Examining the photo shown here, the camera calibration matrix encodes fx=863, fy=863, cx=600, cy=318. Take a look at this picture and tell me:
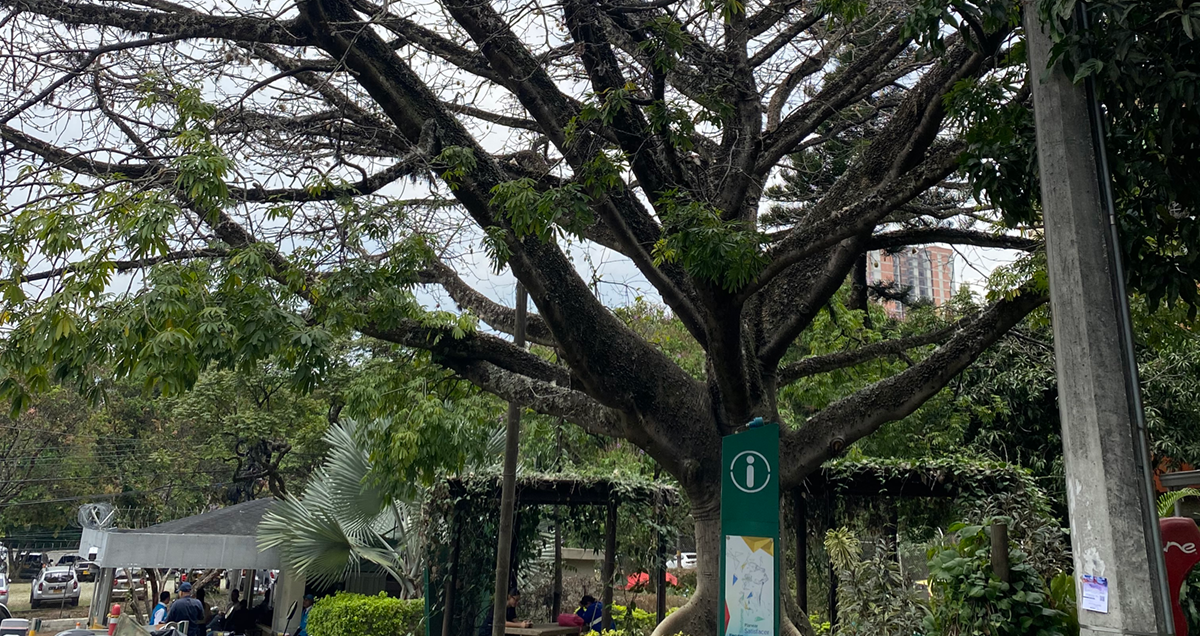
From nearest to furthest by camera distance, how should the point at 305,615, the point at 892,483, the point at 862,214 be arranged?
the point at 862,214 → the point at 892,483 → the point at 305,615

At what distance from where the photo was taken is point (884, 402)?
7668 millimetres

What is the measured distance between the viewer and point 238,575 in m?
23.7

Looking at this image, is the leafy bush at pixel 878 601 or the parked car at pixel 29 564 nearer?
the leafy bush at pixel 878 601

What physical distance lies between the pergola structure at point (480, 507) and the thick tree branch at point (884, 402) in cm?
363

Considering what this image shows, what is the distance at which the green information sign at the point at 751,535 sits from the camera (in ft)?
13.7

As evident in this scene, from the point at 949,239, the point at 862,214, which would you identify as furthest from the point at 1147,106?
the point at 949,239

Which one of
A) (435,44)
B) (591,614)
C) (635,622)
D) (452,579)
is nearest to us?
(435,44)

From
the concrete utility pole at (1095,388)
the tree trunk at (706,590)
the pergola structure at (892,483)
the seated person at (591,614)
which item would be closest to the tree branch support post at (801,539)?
the pergola structure at (892,483)

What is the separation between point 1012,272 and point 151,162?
7.71 metres

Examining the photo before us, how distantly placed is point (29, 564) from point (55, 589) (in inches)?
766

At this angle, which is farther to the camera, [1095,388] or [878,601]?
[878,601]

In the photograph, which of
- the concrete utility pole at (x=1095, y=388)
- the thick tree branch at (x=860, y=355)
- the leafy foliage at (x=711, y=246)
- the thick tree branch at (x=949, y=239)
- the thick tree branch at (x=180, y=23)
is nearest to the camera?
the concrete utility pole at (x=1095, y=388)

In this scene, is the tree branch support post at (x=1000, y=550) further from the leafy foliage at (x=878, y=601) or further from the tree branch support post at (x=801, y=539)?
the tree branch support post at (x=801, y=539)

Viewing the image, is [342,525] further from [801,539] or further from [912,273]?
[912,273]
